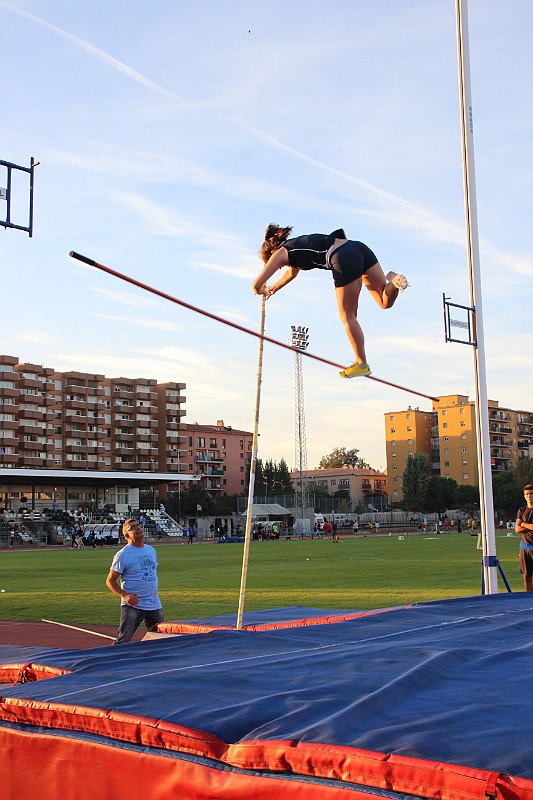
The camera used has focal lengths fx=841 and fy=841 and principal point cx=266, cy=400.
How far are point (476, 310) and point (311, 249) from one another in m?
3.41

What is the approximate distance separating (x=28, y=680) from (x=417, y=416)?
303ft

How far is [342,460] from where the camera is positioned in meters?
133

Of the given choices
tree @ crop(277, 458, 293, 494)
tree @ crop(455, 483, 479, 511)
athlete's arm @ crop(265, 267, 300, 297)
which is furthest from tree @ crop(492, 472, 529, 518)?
athlete's arm @ crop(265, 267, 300, 297)

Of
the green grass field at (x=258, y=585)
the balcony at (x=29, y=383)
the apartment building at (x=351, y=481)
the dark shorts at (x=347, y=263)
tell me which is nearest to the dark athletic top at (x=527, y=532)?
the green grass field at (x=258, y=585)

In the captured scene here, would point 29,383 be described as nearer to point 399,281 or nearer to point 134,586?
point 134,586

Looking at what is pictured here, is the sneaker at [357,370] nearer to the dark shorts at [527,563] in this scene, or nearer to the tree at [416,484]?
the dark shorts at [527,563]

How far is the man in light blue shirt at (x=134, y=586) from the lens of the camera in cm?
632

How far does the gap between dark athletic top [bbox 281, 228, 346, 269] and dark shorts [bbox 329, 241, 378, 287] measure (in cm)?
10

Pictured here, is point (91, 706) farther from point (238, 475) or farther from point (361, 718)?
point (238, 475)

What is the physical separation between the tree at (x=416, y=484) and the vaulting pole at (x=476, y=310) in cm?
6891

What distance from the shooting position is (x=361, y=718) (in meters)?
2.60

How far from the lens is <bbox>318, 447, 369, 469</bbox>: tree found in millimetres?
Answer: 132875

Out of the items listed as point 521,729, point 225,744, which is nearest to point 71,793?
point 225,744

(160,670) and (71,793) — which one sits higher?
(160,670)
